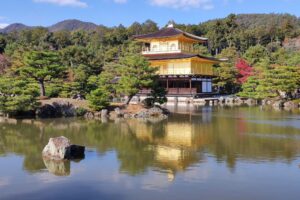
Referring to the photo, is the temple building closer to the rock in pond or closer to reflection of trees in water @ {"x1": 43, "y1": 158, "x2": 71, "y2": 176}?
the rock in pond

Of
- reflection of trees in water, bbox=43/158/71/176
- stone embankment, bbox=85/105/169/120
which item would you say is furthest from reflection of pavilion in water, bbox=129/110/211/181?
reflection of trees in water, bbox=43/158/71/176

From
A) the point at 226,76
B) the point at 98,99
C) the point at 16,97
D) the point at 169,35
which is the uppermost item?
the point at 169,35

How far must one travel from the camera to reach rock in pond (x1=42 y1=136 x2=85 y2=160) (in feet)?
37.6

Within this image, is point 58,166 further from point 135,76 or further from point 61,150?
point 135,76

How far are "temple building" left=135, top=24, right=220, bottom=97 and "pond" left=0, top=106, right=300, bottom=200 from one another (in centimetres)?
1989

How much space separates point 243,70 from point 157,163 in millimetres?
35230

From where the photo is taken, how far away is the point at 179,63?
1535 inches

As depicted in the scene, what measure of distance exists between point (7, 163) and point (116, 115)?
1172cm

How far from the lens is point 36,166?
10898mm

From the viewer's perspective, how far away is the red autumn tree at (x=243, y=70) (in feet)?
143

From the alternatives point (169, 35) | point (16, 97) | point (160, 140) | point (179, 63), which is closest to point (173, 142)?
point (160, 140)

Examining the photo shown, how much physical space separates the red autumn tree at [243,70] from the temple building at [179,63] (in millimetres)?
3667

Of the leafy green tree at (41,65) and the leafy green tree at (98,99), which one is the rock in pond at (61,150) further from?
the leafy green tree at (41,65)

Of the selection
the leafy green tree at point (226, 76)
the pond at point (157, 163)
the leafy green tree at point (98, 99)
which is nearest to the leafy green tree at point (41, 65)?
the leafy green tree at point (98, 99)
